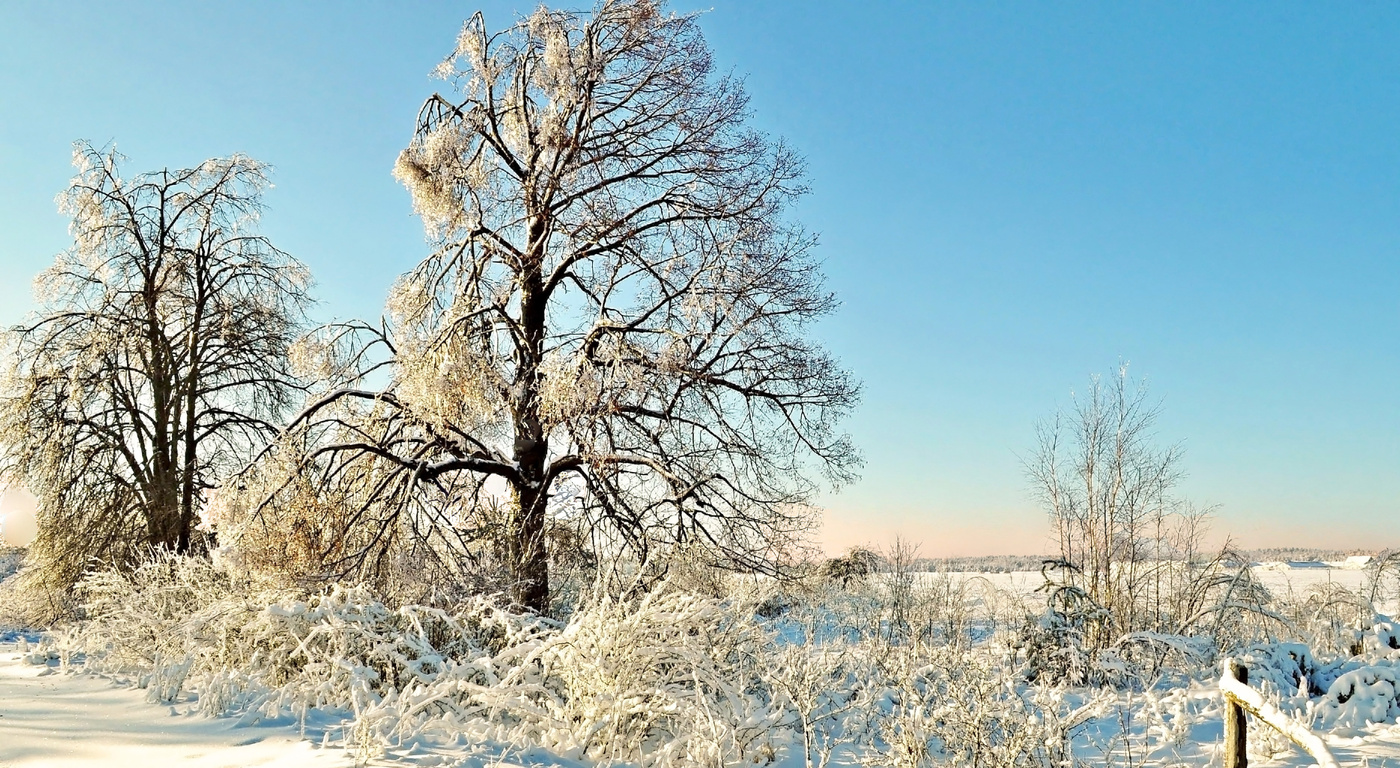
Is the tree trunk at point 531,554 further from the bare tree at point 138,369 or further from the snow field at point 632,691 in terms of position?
the bare tree at point 138,369

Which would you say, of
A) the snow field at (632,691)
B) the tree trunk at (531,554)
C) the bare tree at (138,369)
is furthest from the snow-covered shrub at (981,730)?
the bare tree at (138,369)

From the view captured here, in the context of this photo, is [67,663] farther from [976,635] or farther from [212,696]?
[976,635]

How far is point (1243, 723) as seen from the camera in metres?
3.77

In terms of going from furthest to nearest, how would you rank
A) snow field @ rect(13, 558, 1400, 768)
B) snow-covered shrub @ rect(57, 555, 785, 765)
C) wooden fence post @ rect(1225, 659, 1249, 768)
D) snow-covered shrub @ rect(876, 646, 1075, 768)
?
snow-covered shrub @ rect(57, 555, 785, 765) < snow field @ rect(13, 558, 1400, 768) < snow-covered shrub @ rect(876, 646, 1075, 768) < wooden fence post @ rect(1225, 659, 1249, 768)

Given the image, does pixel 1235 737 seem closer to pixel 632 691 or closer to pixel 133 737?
pixel 632 691

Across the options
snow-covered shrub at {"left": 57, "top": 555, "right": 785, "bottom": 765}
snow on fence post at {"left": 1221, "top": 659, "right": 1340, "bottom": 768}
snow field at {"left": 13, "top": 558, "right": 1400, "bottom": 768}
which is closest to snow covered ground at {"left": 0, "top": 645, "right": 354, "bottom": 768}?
snow field at {"left": 13, "top": 558, "right": 1400, "bottom": 768}

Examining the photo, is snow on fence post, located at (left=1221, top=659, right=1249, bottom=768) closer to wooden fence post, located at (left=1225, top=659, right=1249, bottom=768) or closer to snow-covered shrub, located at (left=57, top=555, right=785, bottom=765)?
wooden fence post, located at (left=1225, top=659, right=1249, bottom=768)

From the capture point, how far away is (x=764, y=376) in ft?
33.9

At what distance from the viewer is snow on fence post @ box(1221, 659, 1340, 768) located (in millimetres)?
2410

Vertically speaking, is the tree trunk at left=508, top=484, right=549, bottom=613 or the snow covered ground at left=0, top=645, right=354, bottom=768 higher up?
the tree trunk at left=508, top=484, right=549, bottom=613

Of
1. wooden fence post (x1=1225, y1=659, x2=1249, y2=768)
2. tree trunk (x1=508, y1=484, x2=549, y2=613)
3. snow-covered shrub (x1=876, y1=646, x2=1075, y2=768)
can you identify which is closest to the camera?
wooden fence post (x1=1225, y1=659, x2=1249, y2=768)

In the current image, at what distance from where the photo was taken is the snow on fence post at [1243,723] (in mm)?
2410

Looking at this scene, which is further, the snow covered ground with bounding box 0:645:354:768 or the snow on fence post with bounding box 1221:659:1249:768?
the snow covered ground with bounding box 0:645:354:768

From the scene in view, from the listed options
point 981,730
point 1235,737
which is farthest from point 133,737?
point 1235,737
